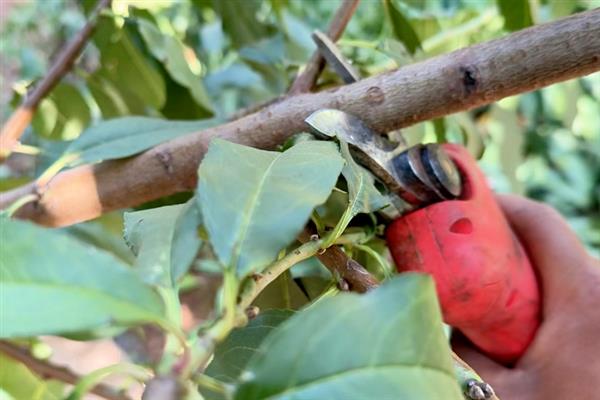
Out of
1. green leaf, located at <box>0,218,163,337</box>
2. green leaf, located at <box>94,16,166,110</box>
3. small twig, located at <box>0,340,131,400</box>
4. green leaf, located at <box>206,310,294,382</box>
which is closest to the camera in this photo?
green leaf, located at <box>0,218,163,337</box>

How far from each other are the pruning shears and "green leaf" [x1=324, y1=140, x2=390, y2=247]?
35mm

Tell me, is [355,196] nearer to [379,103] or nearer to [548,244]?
[379,103]

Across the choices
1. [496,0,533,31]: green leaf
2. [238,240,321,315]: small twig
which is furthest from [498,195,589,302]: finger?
[238,240,321,315]: small twig

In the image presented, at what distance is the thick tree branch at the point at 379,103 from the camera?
0.38m

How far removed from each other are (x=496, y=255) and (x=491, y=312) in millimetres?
45

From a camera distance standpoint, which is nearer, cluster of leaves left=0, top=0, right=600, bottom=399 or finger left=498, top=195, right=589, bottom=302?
cluster of leaves left=0, top=0, right=600, bottom=399

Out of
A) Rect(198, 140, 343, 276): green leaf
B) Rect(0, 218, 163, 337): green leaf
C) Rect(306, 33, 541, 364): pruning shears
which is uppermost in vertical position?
Rect(0, 218, 163, 337): green leaf

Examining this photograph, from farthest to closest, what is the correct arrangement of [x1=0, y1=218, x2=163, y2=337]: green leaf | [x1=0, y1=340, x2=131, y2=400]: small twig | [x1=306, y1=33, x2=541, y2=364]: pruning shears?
1. [x1=0, y1=340, x2=131, y2=400]: small twig
2. [x1=306, y1=33, x2=541, y2=364]: pruning shears
3. [x1=0, y1=218, x2=163, y2=337]: green leaf

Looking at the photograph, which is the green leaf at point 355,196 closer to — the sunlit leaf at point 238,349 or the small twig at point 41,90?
the sunlit leaf at point 238,349

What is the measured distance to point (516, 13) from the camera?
2.02 ft

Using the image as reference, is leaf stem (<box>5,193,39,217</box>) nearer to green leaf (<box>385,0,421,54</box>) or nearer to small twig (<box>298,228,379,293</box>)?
small twig (<box>298,228,379,293</box>)

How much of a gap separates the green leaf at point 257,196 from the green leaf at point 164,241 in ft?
0.07

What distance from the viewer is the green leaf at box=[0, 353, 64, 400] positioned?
24.0 inches

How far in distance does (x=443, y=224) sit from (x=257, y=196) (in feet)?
0.65
